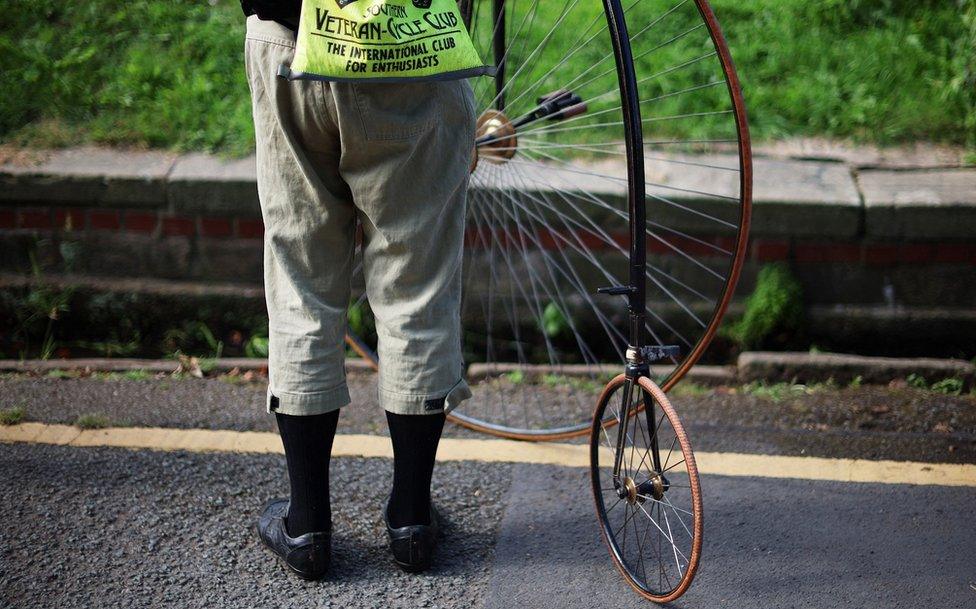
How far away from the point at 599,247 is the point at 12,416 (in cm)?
197

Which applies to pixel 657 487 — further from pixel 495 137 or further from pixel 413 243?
pixel 495 137

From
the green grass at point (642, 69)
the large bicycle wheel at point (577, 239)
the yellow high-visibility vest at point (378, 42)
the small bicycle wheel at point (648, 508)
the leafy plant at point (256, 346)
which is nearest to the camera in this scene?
the yellow high-visibility vest at point (378, 42)

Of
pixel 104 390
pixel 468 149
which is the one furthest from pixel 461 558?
pixel 104 390

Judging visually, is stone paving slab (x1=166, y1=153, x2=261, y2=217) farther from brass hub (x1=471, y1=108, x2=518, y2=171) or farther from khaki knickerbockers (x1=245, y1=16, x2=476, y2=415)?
khaki knickerbockers (x1=245, y1=16, x2=476, y2=415)

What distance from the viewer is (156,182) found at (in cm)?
353

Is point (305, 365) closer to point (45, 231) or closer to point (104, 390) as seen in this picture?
point (104, 390)

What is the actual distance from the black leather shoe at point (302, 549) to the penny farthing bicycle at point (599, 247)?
0.66m

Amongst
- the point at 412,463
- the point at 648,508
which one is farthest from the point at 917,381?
the point at 412,463

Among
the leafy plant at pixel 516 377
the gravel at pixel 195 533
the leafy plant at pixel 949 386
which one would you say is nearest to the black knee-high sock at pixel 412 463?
the gravel at pixel 195 533

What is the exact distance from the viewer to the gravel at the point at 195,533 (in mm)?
2217

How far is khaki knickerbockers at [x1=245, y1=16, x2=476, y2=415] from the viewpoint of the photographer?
2.04 meters

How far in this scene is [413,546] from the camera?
2279mm

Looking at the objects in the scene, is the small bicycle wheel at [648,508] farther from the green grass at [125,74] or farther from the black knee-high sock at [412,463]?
the green grass at [125,74]

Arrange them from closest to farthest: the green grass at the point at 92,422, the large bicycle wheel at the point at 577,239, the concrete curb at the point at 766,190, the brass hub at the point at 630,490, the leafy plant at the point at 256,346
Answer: the brass hub at the point at 630,490 → the green grass at the point at 92,422 → the large bicycle wheel at the point at 577,239 → the concrete curb at the point at 766,190 → the leafy plant at the point at 256,346
